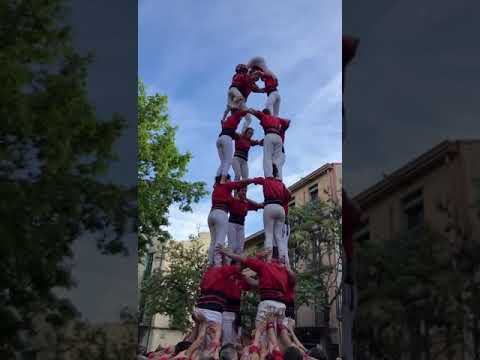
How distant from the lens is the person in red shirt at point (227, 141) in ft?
29.8

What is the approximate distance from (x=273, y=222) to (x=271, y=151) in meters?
1.06

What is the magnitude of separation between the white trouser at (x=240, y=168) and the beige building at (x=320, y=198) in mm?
6762

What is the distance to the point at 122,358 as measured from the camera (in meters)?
7.68

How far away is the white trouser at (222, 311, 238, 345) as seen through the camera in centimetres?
834

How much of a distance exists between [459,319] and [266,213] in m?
2.70

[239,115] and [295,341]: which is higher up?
[239,115]

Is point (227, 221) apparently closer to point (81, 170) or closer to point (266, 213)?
point (266, 213)

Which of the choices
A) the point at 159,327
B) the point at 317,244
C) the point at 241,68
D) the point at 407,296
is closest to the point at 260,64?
the point at 241,68

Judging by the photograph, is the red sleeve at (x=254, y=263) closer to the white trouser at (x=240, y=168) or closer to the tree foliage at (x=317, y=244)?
A: the white trouser at (x=240, y=168)

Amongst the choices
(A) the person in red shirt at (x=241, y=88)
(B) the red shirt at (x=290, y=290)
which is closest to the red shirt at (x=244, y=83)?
(A) the person in red shirt at (x=241, y=88)

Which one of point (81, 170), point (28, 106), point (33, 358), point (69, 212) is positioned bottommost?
point (33, 358)

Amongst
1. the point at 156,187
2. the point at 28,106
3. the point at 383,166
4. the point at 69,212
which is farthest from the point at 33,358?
the point at 156,187

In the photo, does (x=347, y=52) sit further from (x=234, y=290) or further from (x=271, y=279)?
(x=234, y=290)

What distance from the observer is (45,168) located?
7.96 metres
